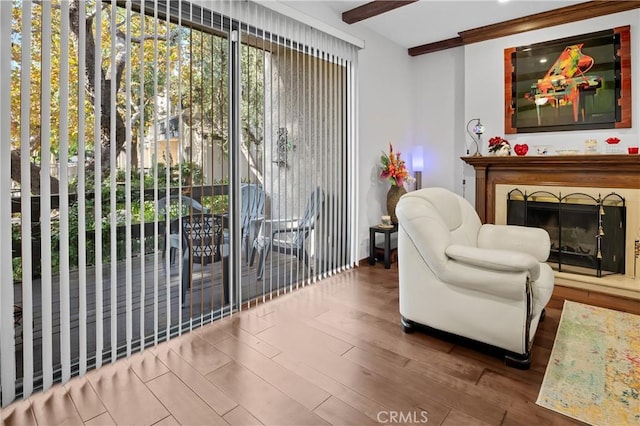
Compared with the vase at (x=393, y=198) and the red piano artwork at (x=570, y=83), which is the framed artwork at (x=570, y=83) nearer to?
the red piano artwork at (x=570, y=83)

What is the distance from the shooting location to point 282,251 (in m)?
3.22

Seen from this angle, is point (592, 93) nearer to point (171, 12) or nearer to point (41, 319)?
point (171, 12)

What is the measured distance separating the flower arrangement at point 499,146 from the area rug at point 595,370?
186 cm

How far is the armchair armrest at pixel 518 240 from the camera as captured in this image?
266 centimetres

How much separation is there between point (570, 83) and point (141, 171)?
4004 mm

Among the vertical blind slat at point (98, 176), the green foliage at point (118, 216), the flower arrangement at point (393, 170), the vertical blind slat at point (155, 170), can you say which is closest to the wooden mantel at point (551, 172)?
the flower arrangement at point (393, 170)

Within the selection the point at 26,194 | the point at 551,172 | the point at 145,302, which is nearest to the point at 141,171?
the point at 26,194

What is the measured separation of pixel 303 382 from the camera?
1940 millimetres

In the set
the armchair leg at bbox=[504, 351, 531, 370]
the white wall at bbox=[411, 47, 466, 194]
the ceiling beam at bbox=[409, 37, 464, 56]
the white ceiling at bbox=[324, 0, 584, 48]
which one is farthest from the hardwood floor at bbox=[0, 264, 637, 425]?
the ceiling beam at bbox=[409, 37, 464, 56]

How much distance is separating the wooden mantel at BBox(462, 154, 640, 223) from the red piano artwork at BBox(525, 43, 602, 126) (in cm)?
47

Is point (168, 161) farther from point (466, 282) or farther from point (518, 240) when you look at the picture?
point (518, 240)

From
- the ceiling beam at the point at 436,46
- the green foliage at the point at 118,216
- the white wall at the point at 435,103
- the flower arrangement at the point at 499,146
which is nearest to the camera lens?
the green foliage at the point at 118,216

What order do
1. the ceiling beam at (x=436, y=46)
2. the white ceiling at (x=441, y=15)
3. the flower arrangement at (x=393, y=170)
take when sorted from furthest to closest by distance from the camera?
the ceiling beam at (x=436, y=46), the flower arrangement at (x=393, y=170), the white ceiling at (x=441, y=15)

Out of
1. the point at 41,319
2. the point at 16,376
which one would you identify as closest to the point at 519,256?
the point at 41,319
